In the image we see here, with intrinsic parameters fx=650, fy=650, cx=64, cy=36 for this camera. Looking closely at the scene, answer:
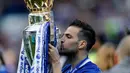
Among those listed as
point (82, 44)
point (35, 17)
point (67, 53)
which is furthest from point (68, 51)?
point (35, 17)

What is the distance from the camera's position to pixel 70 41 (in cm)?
573

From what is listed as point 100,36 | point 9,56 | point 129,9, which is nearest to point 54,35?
point 9,56

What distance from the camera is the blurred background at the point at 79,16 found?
12.7m

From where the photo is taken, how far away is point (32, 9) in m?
5.26

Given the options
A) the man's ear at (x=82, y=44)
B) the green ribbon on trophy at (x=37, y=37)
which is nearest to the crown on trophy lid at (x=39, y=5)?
the green ribbon on trophy at (x=37, y=37)

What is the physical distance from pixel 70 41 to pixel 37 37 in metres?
0.65

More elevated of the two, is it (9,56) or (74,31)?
(74,31)

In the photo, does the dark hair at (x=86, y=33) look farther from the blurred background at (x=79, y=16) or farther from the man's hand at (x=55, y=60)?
the blurred background at (x=79, y=16)

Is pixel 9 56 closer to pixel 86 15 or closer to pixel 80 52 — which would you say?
pixel 86 15

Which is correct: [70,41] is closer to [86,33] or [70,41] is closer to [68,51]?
[68,51]

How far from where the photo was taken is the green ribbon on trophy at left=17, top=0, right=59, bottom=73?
514 centimetres

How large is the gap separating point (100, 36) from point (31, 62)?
24.0ft

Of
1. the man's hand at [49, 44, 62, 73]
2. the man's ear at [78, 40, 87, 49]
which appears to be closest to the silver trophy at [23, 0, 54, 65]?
the man's hand at [49, 44, 62, 73]

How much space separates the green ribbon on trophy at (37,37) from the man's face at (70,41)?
36 centimetres
